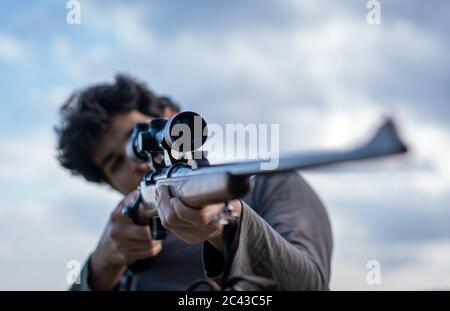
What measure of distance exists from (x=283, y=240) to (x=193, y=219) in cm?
49

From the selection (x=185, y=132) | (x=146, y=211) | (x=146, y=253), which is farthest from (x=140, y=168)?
(x=185, y=132)

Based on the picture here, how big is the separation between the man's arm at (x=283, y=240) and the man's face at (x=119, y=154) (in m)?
0.94

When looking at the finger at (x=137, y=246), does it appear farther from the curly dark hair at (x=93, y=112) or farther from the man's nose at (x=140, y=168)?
the curly dark hair at (x=93, y=112)

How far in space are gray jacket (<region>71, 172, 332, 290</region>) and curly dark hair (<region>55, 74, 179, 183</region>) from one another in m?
0.90

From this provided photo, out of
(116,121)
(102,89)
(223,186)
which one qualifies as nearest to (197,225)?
(223,186)

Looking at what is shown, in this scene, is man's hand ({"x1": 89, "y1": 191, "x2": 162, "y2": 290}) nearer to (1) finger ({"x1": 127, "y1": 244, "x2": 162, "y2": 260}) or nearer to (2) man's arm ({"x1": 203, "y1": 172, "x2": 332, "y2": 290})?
(1) finger ({"x1": 127, "y1": 244, "x2": 162, "y2": 260})

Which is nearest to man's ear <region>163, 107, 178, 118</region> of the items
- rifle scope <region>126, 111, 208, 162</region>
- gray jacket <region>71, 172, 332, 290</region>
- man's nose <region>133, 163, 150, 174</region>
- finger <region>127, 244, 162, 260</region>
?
man's nose <region>133, 163, 150, 174</region>

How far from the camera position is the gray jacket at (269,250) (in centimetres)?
166

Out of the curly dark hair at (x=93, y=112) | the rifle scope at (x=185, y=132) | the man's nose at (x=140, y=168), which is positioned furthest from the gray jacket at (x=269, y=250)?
the curly dark hair at (x=93, y=112)

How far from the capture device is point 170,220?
1.59 m

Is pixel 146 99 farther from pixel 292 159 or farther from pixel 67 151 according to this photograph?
pixel 292 159

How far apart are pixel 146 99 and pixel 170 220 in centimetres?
245

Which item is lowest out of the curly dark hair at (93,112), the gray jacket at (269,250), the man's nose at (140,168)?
the gray jacket at (269,250)
